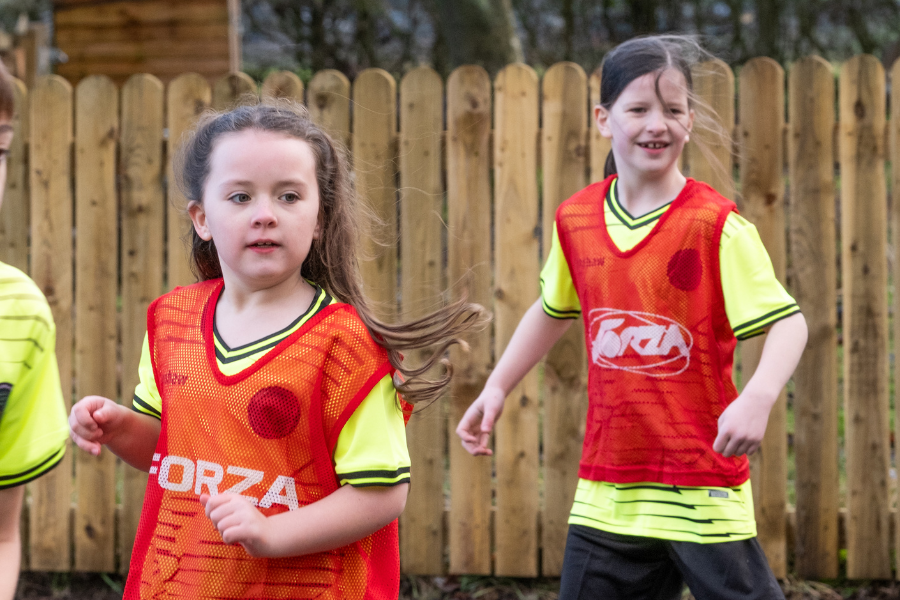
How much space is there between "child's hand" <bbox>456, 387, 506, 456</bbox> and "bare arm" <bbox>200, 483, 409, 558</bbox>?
0.88m

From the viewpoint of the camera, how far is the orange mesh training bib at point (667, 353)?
7.35 ft

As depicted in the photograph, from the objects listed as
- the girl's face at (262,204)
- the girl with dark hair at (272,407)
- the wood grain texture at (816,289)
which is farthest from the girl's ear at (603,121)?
the wood grain texture at (816,289)

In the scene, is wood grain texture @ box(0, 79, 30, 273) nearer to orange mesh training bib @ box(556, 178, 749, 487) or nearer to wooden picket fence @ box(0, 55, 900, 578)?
wooden picket fence @ box(0, 55, 900, 578)

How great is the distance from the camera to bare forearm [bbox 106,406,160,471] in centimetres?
167

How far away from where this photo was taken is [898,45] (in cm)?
850

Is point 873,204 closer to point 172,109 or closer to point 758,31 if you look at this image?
point 172,109

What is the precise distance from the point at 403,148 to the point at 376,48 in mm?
8112

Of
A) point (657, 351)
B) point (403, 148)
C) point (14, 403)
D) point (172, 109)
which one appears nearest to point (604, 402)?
point (657, 351)

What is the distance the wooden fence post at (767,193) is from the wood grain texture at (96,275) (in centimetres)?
273

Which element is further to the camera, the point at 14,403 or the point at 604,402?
the point at 604,402

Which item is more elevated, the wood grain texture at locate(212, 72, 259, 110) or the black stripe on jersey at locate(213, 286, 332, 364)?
the wood grain texture at locate(212, 72, 259, 110)

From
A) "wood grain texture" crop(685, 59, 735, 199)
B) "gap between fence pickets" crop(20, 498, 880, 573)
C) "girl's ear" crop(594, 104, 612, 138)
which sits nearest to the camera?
"girl's ear" crop(594, 104, 612, 138)

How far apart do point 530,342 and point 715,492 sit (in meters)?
0.66

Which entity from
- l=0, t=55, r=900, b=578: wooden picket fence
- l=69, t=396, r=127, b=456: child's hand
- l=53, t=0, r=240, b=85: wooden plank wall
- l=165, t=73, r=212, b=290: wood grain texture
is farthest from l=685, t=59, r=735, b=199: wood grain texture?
l=53, t=0, r=240, b=85: wooden plank wall
